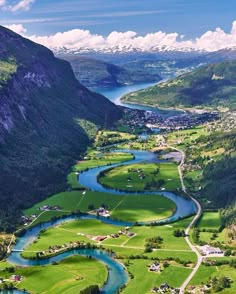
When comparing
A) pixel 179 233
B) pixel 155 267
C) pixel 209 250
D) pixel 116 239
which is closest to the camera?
pixel 155 267

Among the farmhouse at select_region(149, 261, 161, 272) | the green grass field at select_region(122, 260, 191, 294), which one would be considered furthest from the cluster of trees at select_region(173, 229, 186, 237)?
the farmhouse at select_region(149, 261, 161, 272)

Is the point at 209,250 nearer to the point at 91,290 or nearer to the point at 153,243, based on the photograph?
the point at 153,243

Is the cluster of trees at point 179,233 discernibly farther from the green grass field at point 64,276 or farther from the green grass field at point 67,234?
the green grass field at point 64,276

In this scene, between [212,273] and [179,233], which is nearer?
[212,273]

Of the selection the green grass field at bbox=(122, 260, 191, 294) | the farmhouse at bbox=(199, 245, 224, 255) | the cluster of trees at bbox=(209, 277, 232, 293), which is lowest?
the green grass field at bbox=(122, 260, 191, 294)

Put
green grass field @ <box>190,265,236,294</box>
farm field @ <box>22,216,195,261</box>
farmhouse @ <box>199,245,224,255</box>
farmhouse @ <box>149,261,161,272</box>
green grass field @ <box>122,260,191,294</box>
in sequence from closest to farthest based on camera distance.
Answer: green grass field @ <box>122,260,191,294</box> < green grass field @ <box>190,265,236,294</box> < farmhouse @ <box>149,261,161,272</box> < farmhouse @ <box>199,245,224,255</box> < farm field @ <box>22,216,195,261</box>

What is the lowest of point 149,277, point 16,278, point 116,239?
point 149,277

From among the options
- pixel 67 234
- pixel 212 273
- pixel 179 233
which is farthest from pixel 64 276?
pixel 179 233

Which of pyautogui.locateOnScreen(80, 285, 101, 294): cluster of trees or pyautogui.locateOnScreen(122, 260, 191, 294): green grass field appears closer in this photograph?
pyautogui.locateOnScreen(80, 285, 101, 294): cluster of trees

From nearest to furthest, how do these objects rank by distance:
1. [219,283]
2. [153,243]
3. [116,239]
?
1. [219,283]
2. [153,243]
3. [116,239]

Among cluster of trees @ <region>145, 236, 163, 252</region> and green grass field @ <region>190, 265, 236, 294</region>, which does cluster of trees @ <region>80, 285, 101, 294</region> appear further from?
cluster of trees @ <region>145, 236, 163, 252</region>
